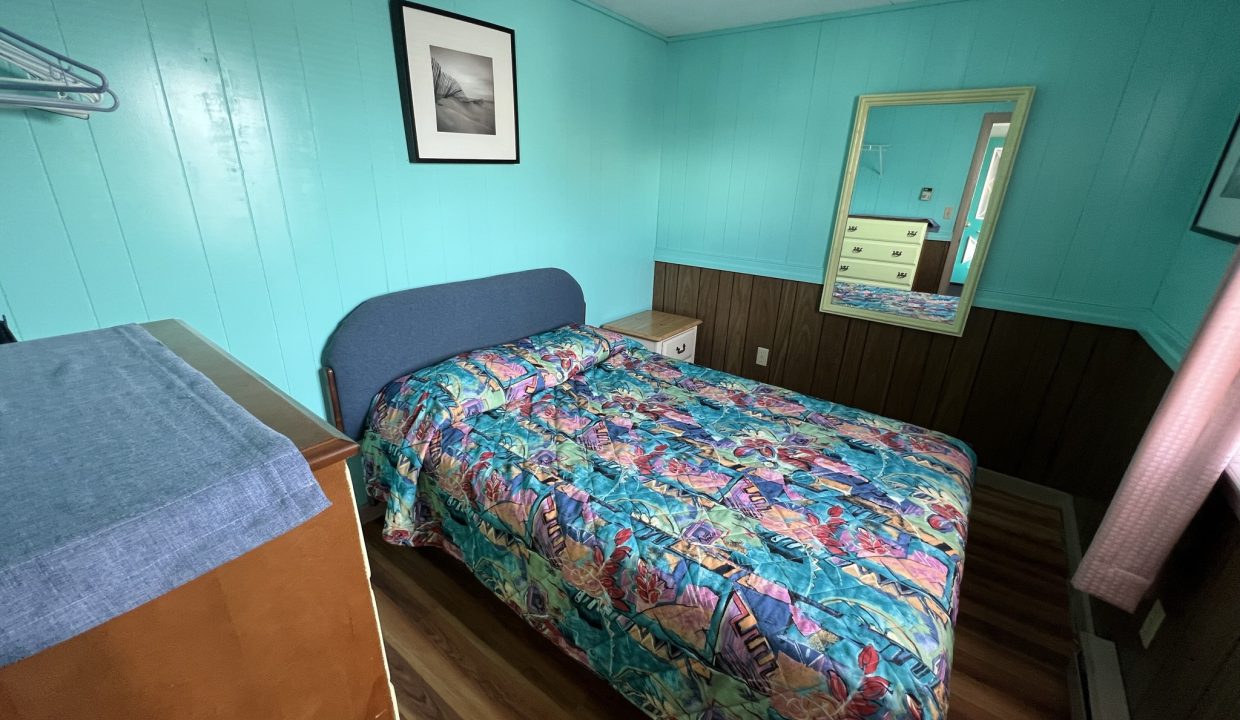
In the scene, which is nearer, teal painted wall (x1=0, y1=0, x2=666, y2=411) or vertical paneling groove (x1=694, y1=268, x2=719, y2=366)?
teal painted wall (x1=0, y1=0, x2=666, y2=411)

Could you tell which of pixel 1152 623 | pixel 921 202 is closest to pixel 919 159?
pixel 921 202

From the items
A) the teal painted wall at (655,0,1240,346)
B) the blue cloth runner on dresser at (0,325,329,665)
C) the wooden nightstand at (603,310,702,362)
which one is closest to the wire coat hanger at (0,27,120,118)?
the blue cloth runner on dresser at (0,325,329,665)

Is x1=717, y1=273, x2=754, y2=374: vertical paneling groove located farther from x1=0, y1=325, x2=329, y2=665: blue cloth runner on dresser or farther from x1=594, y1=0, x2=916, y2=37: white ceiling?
x1=0, y1=325, x2=329, y2=665: blue cloth runner on dresser

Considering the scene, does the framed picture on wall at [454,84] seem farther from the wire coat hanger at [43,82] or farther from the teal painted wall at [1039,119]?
the teal painted wall at [1039,119]

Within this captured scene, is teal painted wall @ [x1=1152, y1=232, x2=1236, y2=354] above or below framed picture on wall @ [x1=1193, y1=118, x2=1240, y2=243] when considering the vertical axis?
below

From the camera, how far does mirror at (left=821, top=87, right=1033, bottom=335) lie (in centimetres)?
222

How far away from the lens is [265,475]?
1.61 feet

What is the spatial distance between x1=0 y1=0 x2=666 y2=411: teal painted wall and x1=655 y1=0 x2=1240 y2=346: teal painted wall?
3.25 feet

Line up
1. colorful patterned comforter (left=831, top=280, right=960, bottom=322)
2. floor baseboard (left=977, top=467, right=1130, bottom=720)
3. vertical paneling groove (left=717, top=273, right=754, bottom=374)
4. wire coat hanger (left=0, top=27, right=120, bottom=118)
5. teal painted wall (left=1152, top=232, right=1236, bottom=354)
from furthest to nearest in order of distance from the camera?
1. vertical paneling groove (left=717, top=273, right=754, bottom=374)
2. colorful patterned comforter (left=831, top=280, right=960, bottom=322)
3. teal painted wall (left=1152, top=232, right=1236, bottom=354)
4. floor baseboard (left=977, top=467, right=1130, bottom=720)
5. wire coat hanger (left=0, top=27, right=120, bottom=118)

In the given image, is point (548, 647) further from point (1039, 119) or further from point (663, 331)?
point (1039, 119)

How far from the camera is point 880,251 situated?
8.56 ft

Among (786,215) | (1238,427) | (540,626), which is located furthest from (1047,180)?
(540,626)

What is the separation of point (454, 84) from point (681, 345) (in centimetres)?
190

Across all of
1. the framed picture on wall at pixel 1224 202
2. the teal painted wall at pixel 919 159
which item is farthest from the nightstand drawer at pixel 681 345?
the framed picture on wall at pixel 1224 202
